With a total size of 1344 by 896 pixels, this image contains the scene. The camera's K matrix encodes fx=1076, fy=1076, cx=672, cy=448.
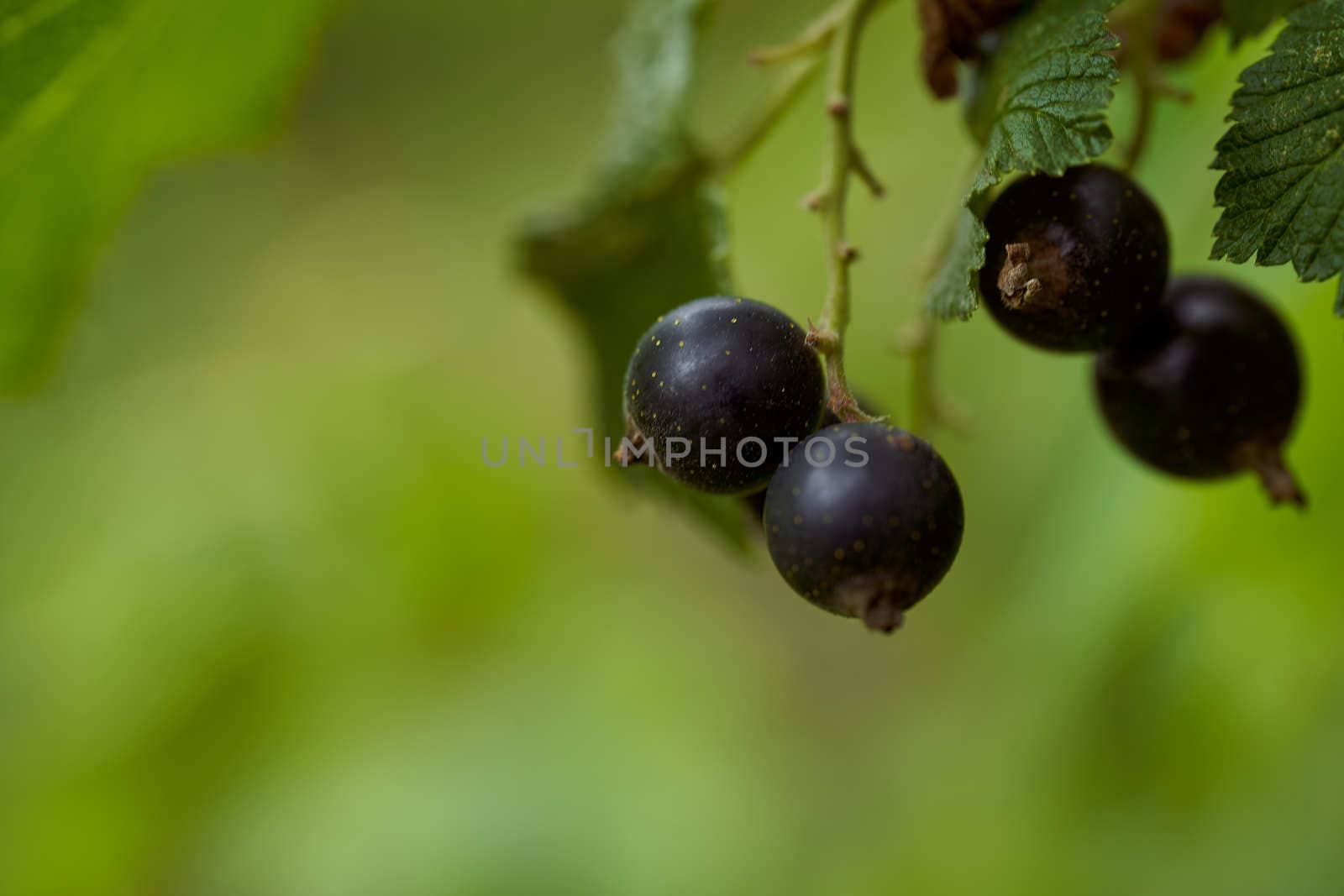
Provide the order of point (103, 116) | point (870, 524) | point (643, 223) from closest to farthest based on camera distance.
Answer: point (870, 524) → point (103, 116) → point (643, 223)

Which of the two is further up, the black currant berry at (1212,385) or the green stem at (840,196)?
the green stem at (840,196)

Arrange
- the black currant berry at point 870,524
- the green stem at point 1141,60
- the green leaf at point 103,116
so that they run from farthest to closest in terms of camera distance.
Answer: the green leaf at point 103,116 < the green stem at point 1141,60 < the black currant berry at point 870,524

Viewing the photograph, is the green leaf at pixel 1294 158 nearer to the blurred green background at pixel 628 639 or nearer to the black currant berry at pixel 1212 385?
the black currant berry at pixel 1212 385

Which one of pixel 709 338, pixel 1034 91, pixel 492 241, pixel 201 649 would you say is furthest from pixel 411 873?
pixel 492 241

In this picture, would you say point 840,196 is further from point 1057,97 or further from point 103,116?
point 103,116

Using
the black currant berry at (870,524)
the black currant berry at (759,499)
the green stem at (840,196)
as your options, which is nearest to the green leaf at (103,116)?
the green stem at (840,196)

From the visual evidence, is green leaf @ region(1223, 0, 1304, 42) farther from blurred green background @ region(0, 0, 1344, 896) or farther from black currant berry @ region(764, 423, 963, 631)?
black currant berry @ region(764, 423, 963, 631)

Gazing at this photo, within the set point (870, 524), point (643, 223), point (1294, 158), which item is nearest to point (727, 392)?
point (870, 524)
